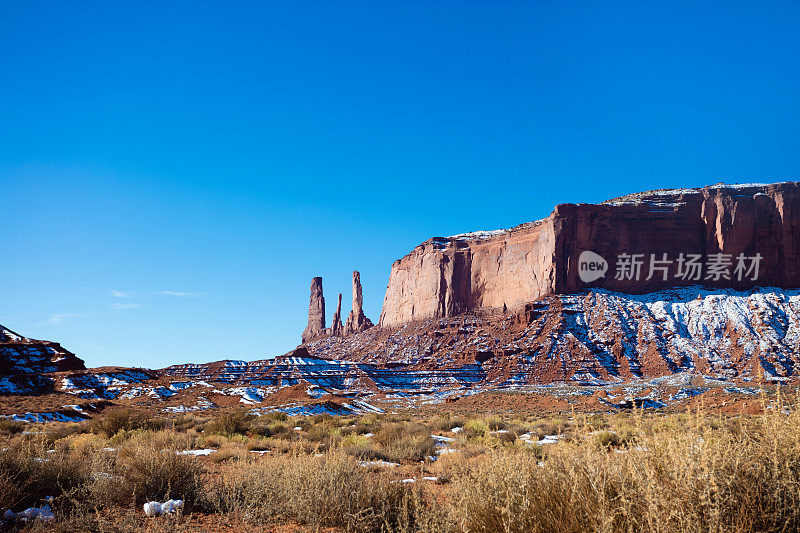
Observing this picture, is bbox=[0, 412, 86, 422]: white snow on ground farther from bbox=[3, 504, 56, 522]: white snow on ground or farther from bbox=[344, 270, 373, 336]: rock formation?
bbox=[344, 270, 373, 336]: rock formation

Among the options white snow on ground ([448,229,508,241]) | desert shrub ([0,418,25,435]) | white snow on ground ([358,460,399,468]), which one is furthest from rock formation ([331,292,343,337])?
white snow on ground ([358,460,399,468])

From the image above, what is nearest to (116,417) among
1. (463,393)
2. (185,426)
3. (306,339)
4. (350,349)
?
(185,426)

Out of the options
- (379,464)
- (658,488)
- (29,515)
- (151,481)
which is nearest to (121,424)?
(379,464)

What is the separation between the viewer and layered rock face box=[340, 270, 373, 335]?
377 ft

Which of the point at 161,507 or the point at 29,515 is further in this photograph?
the point at 161,507

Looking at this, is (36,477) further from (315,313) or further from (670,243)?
(315,313)

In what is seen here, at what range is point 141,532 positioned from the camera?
425cm

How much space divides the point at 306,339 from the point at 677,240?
300 ft

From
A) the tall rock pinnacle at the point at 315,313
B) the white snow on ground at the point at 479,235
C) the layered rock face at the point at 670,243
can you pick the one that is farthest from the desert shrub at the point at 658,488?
the tall rock pinnacle at the point at 315,313

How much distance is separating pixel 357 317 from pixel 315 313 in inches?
651

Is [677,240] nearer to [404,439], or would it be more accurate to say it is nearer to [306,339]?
[404,439]

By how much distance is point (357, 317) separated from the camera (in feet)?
384

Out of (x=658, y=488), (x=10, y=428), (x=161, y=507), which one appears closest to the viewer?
(x=658, y=488)

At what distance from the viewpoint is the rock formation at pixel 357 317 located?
115000 millimetres
